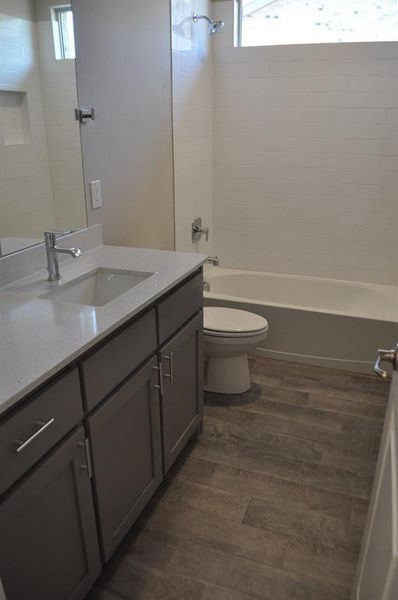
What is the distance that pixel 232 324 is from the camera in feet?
8.44

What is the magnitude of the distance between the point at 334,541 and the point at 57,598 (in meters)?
1.00

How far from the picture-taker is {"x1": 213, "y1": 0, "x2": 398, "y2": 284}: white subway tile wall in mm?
3082

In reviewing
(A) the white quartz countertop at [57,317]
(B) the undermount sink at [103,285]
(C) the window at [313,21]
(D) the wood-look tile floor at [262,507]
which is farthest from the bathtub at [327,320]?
(C) the window at [313,21]

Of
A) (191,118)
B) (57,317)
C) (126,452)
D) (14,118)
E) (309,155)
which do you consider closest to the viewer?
(57,317)

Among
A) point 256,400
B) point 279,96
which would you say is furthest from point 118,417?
point 279,96

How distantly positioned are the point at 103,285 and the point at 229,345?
2.87 feet

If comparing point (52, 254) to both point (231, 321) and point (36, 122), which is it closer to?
point (36, 122)

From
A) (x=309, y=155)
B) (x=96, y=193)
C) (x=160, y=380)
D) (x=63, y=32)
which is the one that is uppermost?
(x=63, y=32)

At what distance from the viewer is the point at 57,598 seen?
1276 millimetres

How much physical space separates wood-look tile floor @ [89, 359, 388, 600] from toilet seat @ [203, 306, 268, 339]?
0.40 m

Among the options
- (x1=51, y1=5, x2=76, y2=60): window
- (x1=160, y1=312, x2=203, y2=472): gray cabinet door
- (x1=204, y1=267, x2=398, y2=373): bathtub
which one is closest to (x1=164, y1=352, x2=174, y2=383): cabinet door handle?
(x1=160, y1=312, x2=203, y2=472): gray cabinet door

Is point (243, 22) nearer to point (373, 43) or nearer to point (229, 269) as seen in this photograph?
point (373, 43)

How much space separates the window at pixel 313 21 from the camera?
3002 mm

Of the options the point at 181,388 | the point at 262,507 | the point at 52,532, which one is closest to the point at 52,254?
the point at 181,388
